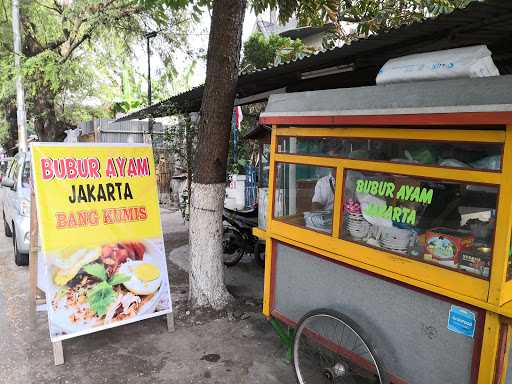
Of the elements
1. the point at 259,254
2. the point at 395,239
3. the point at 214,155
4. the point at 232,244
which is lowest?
the point at 259,254

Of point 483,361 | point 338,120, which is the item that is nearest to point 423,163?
point 338,120

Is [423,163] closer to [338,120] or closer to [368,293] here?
[338,120]

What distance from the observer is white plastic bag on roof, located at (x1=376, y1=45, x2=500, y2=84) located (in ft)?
7.04

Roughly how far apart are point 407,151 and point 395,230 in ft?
1.51

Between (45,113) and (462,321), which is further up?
(45,113)

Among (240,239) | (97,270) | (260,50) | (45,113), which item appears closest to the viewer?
(97,270)

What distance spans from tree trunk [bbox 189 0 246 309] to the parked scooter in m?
1.74

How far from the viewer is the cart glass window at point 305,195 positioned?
2814mm

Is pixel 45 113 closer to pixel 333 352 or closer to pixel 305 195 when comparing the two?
pixel 305 195

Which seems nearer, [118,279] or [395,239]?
[395,239]

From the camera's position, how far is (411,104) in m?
2.17

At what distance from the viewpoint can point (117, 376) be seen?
3.20 m

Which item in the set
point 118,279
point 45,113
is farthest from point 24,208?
point 45,113

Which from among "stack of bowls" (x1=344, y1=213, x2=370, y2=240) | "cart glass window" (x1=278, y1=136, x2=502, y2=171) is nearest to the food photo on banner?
"cart glass window" (x1=278, y1=136, x2=502, y2=171)
